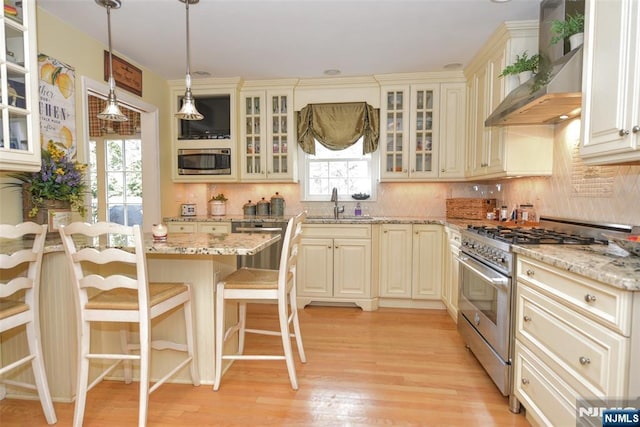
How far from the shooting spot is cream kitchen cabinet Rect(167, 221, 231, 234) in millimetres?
3889

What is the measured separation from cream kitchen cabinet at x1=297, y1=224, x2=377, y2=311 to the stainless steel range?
1.12 m

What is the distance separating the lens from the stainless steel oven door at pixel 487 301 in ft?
6.57

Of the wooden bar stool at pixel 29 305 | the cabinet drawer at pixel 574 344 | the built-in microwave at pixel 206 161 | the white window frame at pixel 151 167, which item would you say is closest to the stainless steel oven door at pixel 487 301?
the cabinet drawer at pixel 574 344

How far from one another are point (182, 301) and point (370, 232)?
2.11m

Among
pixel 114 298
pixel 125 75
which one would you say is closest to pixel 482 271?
pixel 114 298

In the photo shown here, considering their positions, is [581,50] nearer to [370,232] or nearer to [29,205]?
[370,232]

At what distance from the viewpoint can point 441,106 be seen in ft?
12.5

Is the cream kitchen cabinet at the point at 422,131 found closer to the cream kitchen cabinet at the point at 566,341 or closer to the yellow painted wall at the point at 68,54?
the cream kitchen cabinet at the point at 566,341

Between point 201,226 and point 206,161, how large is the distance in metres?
0.77

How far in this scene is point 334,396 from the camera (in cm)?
209

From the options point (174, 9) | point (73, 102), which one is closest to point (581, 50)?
point (174, 9)

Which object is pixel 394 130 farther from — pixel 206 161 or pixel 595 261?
pixel 595 261

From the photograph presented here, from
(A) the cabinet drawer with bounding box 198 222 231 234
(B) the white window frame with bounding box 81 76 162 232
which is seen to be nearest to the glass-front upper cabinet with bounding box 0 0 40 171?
(B) the white window frame with bounding box 81 76 162 232

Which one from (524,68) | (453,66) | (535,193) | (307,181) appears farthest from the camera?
(307,181)
